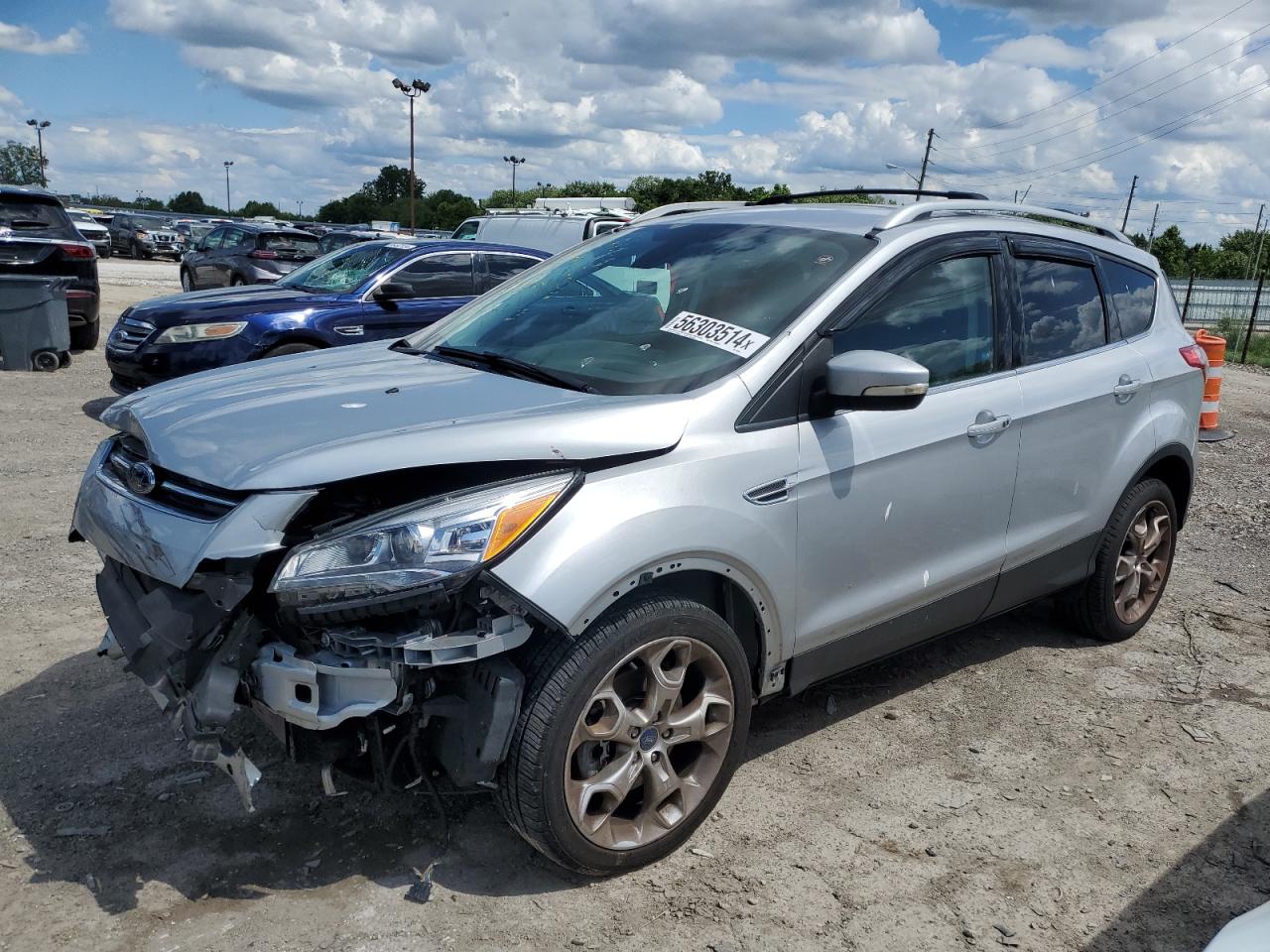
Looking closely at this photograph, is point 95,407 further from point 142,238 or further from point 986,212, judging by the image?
point 142,238

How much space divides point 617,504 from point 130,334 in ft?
22.9

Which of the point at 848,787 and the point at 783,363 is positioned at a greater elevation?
the point at 783,363

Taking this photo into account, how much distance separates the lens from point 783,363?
3.25 metres

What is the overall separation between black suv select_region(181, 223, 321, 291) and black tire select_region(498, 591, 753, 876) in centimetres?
1521

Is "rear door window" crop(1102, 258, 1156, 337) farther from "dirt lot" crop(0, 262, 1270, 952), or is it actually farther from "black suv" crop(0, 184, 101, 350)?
"black suv" crop(0, 184, 101, 350)

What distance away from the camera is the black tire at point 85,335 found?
12078mm

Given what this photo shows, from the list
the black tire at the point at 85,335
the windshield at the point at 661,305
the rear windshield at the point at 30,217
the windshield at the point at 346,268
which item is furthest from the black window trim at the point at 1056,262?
the black tire at the point at 85,335

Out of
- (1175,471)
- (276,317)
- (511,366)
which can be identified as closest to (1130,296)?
(1175,471)

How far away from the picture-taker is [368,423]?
9.53 feet

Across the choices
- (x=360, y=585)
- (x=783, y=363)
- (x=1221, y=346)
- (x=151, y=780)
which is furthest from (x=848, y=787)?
(x=1221, y=346)

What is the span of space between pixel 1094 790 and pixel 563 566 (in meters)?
2.22

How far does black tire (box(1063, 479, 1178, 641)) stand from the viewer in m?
4.62

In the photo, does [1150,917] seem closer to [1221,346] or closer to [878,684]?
[878,684]

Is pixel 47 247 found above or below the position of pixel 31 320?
above
